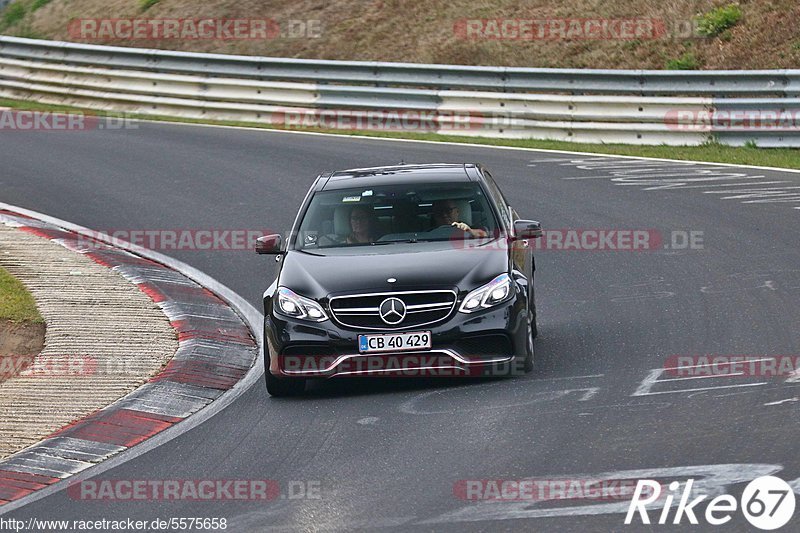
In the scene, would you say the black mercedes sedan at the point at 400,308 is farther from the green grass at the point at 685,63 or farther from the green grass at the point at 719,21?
the green grass at the point at 719,21

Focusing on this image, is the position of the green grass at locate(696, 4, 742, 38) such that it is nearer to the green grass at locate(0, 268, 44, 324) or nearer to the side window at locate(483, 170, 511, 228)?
the side window at locate(483, 170, 511, 228)

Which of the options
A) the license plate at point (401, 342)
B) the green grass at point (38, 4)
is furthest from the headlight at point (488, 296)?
the green grass at point (38, 4)

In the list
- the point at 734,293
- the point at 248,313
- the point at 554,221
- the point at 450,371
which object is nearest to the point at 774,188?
the point at 554,221

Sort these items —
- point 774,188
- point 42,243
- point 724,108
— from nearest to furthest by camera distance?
point 42,243
point 774,188
point 724,108

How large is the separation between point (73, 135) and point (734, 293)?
1562 centimetres

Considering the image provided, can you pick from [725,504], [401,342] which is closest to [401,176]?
[401,342]

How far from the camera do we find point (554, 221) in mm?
16375

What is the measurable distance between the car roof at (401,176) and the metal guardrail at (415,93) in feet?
34.6

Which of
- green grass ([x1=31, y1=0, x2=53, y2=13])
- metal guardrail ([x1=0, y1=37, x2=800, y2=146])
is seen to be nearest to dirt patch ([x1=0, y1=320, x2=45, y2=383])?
metal guardrail ([x1=0, y1=37, x2=800, y2=146])

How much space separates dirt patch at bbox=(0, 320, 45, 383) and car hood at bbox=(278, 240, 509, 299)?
222 centimetres

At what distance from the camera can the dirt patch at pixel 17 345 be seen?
422 inches

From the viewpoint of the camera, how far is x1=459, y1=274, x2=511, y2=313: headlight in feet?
31.9

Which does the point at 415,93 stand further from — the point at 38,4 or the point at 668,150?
the point at 38,4

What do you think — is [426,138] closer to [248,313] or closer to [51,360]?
[248,313]
